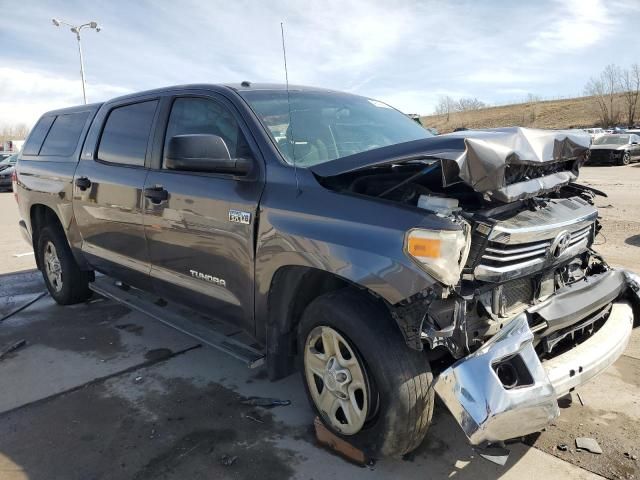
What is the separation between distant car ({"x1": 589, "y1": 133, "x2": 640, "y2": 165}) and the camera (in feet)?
78.0

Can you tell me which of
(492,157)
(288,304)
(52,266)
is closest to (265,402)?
(288,304)

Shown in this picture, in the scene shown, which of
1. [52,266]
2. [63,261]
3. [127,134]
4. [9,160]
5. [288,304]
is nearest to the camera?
[288,304]

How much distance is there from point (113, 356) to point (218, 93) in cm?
225

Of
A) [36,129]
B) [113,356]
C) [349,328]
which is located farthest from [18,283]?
[349,328]

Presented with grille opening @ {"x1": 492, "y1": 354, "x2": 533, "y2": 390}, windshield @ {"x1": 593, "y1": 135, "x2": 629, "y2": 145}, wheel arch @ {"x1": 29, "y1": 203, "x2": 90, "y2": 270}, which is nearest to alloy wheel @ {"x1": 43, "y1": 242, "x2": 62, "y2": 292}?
wheel arch @ {"x1": 29, "y1": 203, "x2": 90, "y2": 270}

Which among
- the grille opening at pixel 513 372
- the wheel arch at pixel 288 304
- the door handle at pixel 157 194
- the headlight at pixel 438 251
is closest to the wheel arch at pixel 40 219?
the door handle at pixel 157 194

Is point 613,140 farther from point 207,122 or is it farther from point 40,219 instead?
point 207,122

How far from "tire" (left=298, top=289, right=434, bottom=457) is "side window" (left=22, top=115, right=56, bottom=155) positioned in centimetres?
410

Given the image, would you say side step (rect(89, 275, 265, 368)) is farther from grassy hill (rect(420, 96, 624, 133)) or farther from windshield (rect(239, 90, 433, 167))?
grassy hill (rect(420, 96, 624, 133))

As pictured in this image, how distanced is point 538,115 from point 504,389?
76.7 m

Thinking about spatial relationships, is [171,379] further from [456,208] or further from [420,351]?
[456,208]

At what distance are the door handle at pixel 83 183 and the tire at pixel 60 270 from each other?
0.96m

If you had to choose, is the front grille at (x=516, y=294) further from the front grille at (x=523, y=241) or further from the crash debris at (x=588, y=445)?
the crash debris at (x=588, y=445)

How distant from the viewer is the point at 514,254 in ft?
8.14
